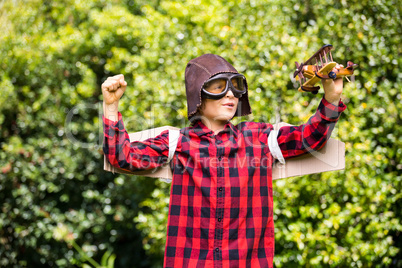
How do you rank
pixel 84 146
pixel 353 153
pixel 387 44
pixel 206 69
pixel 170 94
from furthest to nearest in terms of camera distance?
pixel 84 146, pixel 170 94, pixel 387 44, pixel 353 153, pixel 206 69

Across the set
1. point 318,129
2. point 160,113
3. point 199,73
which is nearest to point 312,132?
point 318,129

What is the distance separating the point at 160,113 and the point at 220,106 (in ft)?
5.58

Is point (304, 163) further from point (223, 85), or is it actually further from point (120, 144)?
point (120, 144)

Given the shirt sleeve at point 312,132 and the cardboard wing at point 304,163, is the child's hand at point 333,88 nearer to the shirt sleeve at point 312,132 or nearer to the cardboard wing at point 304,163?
the shirt sleeve at point 312,132

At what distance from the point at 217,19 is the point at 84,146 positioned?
2020 mm

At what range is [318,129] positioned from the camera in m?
1.75

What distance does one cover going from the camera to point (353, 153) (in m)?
2.96

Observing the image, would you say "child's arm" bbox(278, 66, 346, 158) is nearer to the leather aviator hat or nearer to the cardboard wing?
the cardboard wing

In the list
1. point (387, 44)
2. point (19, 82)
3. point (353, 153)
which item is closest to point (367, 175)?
point (353, 153)

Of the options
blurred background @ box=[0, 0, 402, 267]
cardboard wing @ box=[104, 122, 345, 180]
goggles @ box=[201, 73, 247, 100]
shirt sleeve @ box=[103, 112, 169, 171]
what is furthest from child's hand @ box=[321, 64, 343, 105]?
blurred background @ box=[0, 0, 402, 267]

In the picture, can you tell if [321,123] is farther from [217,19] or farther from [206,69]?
[217,19]

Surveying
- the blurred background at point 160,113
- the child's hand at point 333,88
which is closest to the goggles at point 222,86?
the child's hand at point 333,88

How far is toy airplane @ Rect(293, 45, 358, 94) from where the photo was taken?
62.4 inches

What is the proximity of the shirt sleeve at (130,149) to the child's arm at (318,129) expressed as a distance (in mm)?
517
